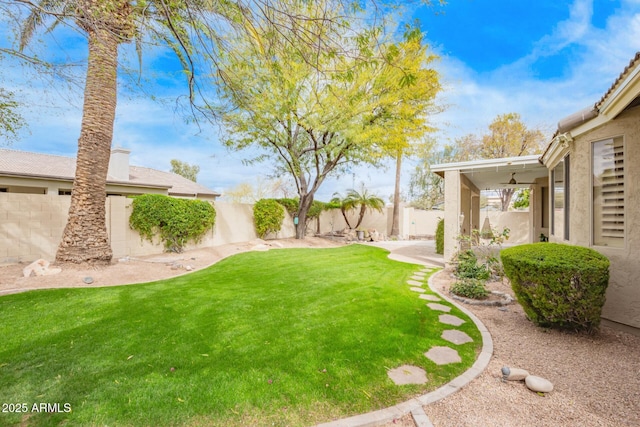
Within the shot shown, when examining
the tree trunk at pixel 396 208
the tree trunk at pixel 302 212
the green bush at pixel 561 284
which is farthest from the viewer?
the tree trunk at pixel 396 208

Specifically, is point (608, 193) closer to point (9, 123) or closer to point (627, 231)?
point (627, 231)

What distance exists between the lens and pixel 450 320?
4.73 meters

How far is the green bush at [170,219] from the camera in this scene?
10.1m

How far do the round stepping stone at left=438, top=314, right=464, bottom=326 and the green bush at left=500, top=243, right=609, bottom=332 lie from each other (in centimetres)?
97

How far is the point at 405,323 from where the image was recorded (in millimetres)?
4465

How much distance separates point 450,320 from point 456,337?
69 cm

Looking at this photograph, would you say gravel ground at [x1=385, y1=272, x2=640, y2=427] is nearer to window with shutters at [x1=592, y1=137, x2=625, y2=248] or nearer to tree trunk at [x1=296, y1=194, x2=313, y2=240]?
window with shutters at [x1=592, y1=137, x2=625, y2=248]

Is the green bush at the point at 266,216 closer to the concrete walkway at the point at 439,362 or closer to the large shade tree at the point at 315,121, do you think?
the large shade tree at the point at 315,121

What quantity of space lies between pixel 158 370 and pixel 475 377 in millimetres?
3346

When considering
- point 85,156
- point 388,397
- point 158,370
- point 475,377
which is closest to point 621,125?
point 475,377

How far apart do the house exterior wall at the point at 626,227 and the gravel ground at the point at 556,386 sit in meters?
0.39

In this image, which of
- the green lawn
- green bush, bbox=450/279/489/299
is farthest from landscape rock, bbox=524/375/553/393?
green bush, bbox=450/279/489/299

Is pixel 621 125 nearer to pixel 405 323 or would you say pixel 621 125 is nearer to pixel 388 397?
pixel 405 323

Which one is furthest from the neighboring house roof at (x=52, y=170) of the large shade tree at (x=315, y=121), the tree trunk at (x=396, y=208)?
the tree trunk at (x=396, y=208)
